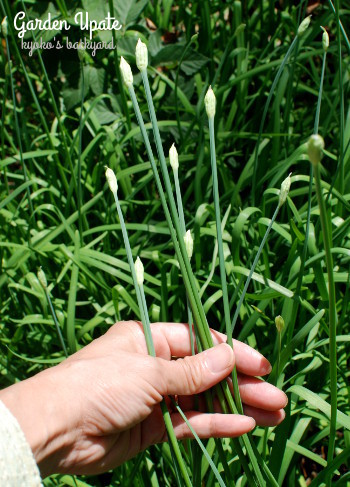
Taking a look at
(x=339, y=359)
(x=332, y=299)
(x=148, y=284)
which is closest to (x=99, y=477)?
(x=148, y=284)

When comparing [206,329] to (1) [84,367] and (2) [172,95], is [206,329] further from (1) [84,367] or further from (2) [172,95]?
(2) [172,95]

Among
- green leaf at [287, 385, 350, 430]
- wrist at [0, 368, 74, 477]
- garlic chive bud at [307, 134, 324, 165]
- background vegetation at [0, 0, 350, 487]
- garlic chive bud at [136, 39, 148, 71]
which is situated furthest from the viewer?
background vegetation at [0, 0, 350, 487]

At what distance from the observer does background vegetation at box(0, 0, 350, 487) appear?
1.27m

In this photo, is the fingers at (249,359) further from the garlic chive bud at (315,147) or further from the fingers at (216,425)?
the garlic chive bud at (315,147)

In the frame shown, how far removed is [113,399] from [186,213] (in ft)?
2.48

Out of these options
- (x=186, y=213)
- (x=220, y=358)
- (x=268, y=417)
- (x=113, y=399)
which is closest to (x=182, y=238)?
(x=220, y=358)

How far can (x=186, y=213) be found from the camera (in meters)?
1.64

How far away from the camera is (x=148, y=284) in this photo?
1.61 meters

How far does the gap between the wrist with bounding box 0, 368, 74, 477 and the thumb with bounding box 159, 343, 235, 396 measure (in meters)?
0.20

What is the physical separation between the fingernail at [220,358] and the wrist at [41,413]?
28 centimetres

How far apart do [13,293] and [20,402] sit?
674 millimetres

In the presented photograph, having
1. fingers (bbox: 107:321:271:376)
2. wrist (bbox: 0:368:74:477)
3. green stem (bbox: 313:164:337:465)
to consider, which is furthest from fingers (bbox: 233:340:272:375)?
wrist (bbox: 0:368:74:477)

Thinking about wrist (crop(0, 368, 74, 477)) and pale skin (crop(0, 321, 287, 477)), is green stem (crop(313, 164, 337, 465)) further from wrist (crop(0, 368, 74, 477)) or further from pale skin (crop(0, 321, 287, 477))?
wrist (crop(0, 368, 74, 477))

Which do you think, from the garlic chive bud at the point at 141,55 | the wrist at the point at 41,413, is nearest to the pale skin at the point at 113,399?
the wrist at the point at 41,413
